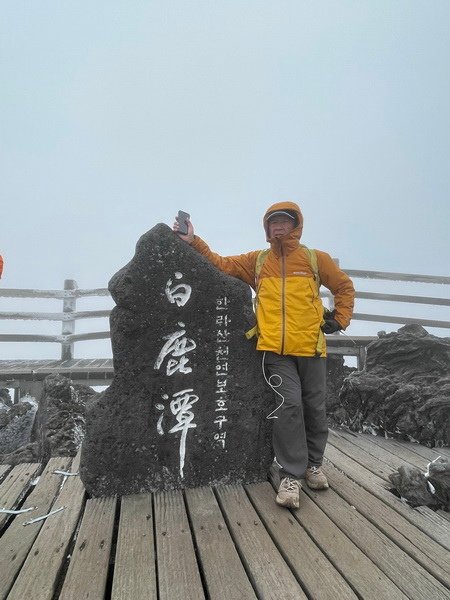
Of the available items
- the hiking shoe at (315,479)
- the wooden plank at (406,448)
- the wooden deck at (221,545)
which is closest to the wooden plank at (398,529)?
the wooden deck at (221,545)

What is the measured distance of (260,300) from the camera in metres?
3.03

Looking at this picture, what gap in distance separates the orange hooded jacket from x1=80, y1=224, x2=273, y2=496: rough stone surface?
0.23 m

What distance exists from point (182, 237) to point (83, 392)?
3.06 metres

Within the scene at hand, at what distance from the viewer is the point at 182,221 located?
317 centimetres

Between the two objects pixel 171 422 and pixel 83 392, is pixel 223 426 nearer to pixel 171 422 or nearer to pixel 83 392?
pixel 171 422

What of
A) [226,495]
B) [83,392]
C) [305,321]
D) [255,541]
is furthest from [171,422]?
[83,392]

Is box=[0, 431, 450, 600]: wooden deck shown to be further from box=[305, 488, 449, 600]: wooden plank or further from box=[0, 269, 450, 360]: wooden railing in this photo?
box=[0, 269, 450, 360]: wooden railing

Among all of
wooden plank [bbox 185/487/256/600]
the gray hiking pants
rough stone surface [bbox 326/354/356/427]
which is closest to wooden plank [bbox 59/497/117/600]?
wooden plank [bbox 185/487/256/600]

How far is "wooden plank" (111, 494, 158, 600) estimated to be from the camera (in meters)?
1.83

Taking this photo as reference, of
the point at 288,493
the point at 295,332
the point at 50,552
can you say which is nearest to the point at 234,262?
the point at 295,332

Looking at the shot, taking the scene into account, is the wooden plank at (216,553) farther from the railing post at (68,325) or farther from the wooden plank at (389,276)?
the wooden plank at (389,276)

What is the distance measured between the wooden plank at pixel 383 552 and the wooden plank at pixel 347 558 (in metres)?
0.04

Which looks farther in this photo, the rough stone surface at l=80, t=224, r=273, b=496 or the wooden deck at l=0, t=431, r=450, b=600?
the rough stone surface at l=80, t=224, r=273, b=496

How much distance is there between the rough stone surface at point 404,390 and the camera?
4117mm
